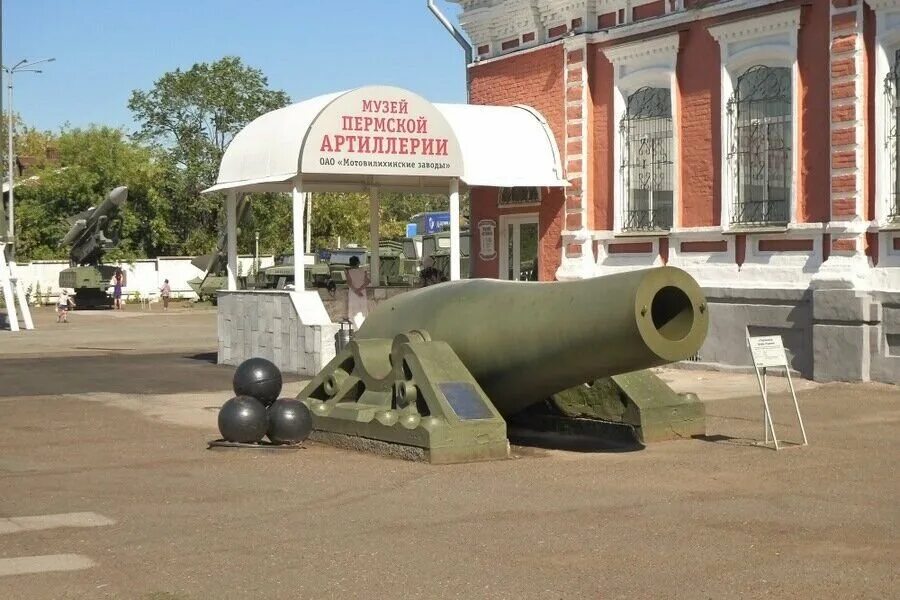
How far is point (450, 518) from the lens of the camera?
8.70 metres

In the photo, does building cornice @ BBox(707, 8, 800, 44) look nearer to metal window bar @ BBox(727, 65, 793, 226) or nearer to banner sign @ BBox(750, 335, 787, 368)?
metal window bar @ BBox(727, 65, 793, 226)

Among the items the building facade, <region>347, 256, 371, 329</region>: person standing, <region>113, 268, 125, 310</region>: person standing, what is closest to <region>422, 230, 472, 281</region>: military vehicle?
<region>347, 256, 371, 329</region>: person standing

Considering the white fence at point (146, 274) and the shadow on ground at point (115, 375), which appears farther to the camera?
the white fence at point (146, 274)

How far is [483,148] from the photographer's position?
21547 millimetres

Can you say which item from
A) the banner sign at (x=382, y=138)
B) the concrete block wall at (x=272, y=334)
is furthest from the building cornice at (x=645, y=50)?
the concrete block wall at (x=272, y=334)

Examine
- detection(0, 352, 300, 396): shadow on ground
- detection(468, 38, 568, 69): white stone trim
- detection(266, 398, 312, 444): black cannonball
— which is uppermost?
detection(468, 38, 568, 69): white stone trim

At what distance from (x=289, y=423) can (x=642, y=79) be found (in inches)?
421

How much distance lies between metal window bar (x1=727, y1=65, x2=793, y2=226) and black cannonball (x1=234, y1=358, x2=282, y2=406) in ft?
28.3

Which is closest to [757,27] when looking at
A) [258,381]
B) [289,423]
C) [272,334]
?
[272,334]

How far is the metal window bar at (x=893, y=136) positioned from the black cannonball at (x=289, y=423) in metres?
8.64

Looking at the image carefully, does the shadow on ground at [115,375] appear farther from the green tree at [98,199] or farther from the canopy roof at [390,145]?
the green tree at [98,199]

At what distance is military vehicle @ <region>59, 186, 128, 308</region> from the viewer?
49.3 metres

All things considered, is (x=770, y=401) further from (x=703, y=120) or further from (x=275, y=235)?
(x=275, y=235)

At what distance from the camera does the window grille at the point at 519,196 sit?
893 inches
